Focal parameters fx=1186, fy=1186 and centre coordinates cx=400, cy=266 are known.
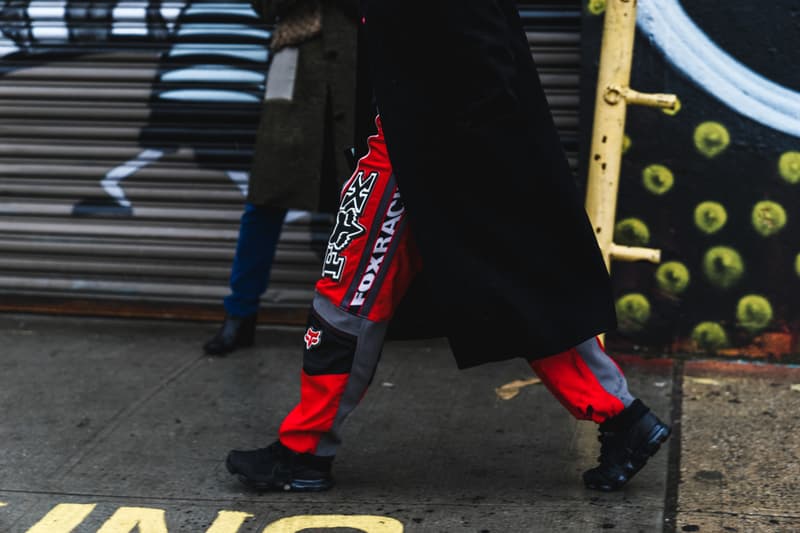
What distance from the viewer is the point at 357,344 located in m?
3.24

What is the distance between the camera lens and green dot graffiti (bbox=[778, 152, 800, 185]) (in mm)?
Result: 4301

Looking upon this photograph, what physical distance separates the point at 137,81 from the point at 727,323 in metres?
2.71

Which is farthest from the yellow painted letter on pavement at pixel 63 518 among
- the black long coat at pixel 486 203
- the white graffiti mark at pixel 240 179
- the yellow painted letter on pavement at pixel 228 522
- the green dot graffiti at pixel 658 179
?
the green dot graffiti at pixel 658 179

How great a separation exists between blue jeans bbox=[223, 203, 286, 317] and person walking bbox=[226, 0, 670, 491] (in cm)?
142

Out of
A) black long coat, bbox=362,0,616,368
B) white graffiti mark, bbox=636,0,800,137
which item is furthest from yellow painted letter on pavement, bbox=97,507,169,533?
white graffiti mark, bbox=636,0,800,137

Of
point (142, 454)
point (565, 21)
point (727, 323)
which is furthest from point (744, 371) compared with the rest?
point (142, 454)

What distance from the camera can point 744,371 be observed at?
4.41 meters

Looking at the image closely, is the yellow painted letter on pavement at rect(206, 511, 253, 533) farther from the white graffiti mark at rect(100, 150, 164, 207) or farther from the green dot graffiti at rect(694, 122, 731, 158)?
the white graffiti mark at rect(100, 150, 164, 207)

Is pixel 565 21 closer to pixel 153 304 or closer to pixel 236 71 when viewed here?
pixel 236 71

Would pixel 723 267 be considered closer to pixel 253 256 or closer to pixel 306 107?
pixel 306 107

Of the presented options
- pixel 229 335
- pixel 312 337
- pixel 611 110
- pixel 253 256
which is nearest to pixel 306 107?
pixel 253 256

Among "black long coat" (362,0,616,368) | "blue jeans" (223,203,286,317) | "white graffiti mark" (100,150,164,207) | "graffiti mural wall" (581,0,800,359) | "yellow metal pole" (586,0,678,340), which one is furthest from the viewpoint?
"white graffiti mark" (100,150,164,207)

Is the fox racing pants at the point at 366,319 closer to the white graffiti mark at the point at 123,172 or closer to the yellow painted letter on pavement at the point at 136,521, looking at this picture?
the yellow painted letter on pavement at the point at 136,521

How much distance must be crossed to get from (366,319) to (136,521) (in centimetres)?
86
